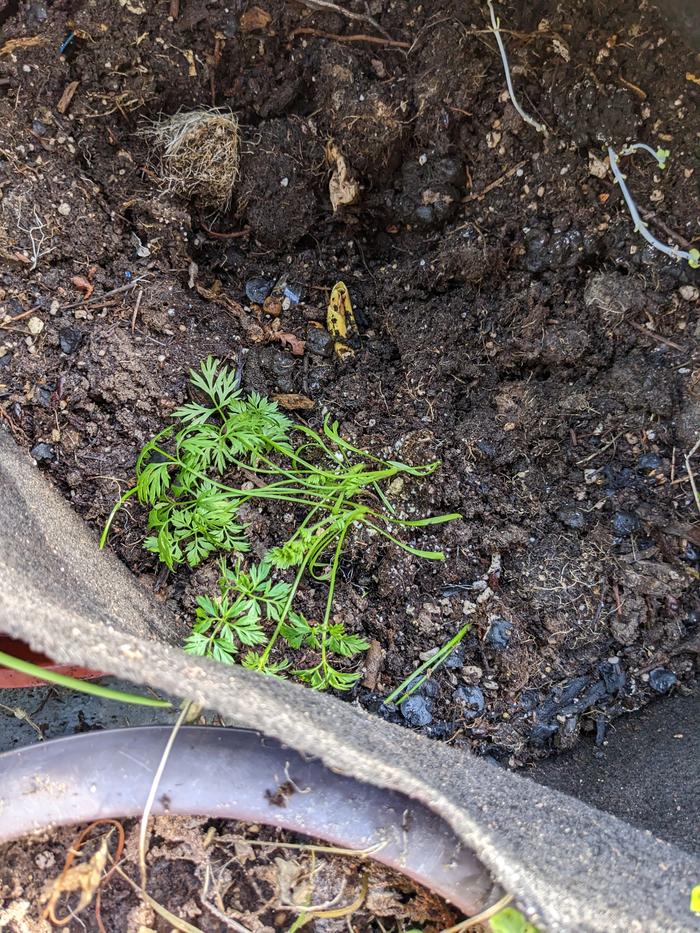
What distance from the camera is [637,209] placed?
6.05 ft

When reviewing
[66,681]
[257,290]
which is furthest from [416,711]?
[257,290]

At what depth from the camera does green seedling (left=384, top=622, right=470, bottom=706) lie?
5.81ft

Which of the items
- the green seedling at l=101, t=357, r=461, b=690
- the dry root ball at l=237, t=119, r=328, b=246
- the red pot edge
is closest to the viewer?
the red pot edge

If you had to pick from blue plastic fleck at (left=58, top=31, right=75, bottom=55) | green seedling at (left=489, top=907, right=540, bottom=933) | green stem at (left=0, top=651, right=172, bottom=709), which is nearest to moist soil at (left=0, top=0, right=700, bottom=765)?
blue plastic fleck at (left=58, top=31, right=75, bottom=55)

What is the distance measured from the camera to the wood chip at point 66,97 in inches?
71.0

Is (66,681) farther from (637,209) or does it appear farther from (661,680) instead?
(637,209)

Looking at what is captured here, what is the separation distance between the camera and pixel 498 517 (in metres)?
1.87

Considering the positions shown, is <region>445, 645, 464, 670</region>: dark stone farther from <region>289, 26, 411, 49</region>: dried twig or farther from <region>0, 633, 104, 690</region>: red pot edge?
<region>289, 26, 411, 49</region>: dried twig

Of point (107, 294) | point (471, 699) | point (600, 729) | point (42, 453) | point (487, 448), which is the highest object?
point (107, 294)

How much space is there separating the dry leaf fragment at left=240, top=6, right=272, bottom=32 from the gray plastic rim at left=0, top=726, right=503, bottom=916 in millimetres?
1806

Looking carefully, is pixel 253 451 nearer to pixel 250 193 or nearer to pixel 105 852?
pixel 250 193

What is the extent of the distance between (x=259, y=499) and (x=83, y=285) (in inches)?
29.7

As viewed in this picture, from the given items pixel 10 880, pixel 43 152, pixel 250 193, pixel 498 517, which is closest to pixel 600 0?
pixel 250 193

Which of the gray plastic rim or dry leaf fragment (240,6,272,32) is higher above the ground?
dry leaf fragment (240,6,272,32)
